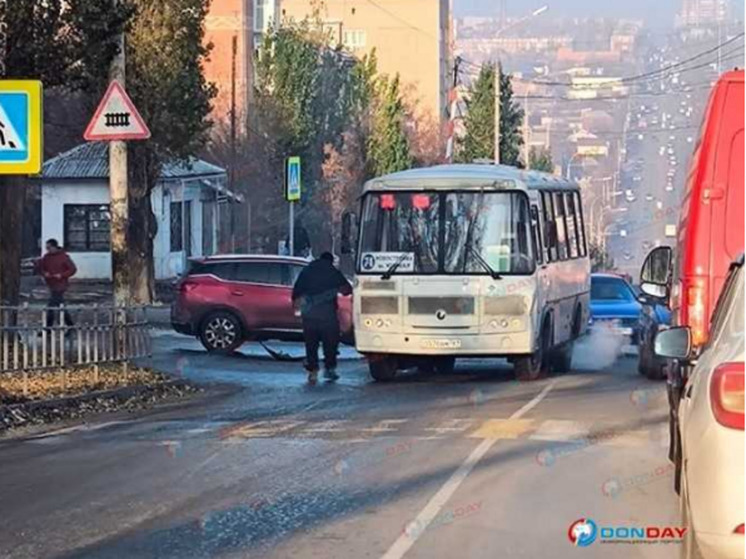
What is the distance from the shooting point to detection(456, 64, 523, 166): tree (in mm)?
74812

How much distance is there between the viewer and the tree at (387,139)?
6188 cm

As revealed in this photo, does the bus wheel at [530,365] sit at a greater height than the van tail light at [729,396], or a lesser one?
lesser

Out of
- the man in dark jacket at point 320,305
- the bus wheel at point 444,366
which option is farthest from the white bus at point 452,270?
the bus wheel at point 444,366

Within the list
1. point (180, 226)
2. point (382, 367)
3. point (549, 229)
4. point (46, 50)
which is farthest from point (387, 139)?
point (46, 50)

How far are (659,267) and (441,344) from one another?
6.72 m

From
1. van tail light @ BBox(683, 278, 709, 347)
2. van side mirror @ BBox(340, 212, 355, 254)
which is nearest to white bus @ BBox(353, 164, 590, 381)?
van side mirror @ BBox(340, 212, 355, 254)

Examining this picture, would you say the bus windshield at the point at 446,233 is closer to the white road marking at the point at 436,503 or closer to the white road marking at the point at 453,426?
the white road marking at the point at 453,426

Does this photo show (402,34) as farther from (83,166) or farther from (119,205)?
(119,205)

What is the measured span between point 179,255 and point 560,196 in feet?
90.8

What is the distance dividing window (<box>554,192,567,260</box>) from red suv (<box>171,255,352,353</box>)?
13.1 ft

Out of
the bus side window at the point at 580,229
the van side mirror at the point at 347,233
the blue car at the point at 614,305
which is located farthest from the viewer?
the blue car at the point at 614,305

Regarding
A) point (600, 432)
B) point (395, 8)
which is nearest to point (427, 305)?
point (600, 432)

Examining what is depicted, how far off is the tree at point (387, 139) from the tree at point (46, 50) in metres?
42.0

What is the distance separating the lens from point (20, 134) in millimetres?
15102
